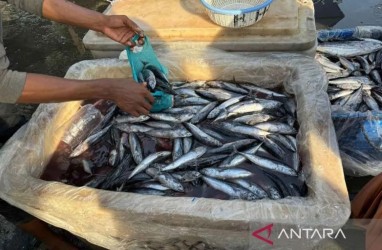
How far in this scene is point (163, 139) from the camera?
3279 millimetres

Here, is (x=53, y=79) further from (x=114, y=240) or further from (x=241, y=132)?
(x=241, y=132)

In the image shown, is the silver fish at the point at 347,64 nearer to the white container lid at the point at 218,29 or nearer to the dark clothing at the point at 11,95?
the white container lid at the point at 218,29

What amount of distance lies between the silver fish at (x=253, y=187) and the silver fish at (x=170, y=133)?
67 cm

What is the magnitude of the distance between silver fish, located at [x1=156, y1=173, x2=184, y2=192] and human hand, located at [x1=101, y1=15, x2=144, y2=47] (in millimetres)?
1343

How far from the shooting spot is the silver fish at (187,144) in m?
3.11

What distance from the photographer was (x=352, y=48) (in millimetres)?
4539

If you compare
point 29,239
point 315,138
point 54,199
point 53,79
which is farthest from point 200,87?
point 29,239

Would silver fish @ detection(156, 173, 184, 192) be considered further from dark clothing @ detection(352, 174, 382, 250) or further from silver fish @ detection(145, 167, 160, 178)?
dark clothing @ detection(352, 174, 382, 250)

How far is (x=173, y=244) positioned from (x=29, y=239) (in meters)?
1.79

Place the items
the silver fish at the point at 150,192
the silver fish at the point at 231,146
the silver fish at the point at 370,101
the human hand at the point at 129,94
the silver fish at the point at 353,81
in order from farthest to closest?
the silver fish at the point at 353,81, the silver fish at the point at 370,101, the silver fish at the point at 231,146, the silver fish at the point at 150,192, the human hand at the point at 129,94

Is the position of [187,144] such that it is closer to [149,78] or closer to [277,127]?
[149,78]

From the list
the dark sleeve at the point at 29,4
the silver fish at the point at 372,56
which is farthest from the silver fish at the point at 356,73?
the dark sleeve at the point at 29,4

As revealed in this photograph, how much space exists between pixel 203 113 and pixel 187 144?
0.41 meters

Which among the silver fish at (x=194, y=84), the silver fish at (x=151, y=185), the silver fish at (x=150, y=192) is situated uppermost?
the silver fish at (x=194, y=84)
